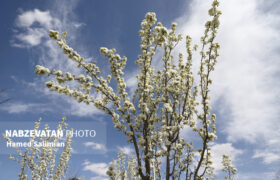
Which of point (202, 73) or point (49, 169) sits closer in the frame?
point (202, 73)

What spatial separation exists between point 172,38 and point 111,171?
3.27 meters

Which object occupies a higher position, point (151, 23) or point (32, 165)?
point (151, 23)

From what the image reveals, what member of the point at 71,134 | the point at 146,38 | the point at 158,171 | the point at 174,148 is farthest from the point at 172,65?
the point at 71,134

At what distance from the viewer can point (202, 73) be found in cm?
468

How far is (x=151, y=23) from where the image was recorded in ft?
14.2

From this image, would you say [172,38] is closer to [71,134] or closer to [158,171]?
[158,171]

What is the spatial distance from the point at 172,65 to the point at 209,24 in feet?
4.28

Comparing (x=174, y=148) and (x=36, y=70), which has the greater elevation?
(x=36, y=70)

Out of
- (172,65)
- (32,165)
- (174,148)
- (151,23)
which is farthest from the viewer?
(32,165)

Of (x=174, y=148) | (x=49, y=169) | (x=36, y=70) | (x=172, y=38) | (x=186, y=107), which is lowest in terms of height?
(x=49, y=169)

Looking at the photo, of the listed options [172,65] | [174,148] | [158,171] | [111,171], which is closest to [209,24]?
[172,65]

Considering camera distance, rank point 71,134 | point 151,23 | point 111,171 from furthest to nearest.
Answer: point 71,134, point 151,23, point 111,171

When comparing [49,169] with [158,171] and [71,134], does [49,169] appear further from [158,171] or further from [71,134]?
[158,171]

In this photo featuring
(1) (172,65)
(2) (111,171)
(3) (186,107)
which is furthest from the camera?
(1) (172,65)
